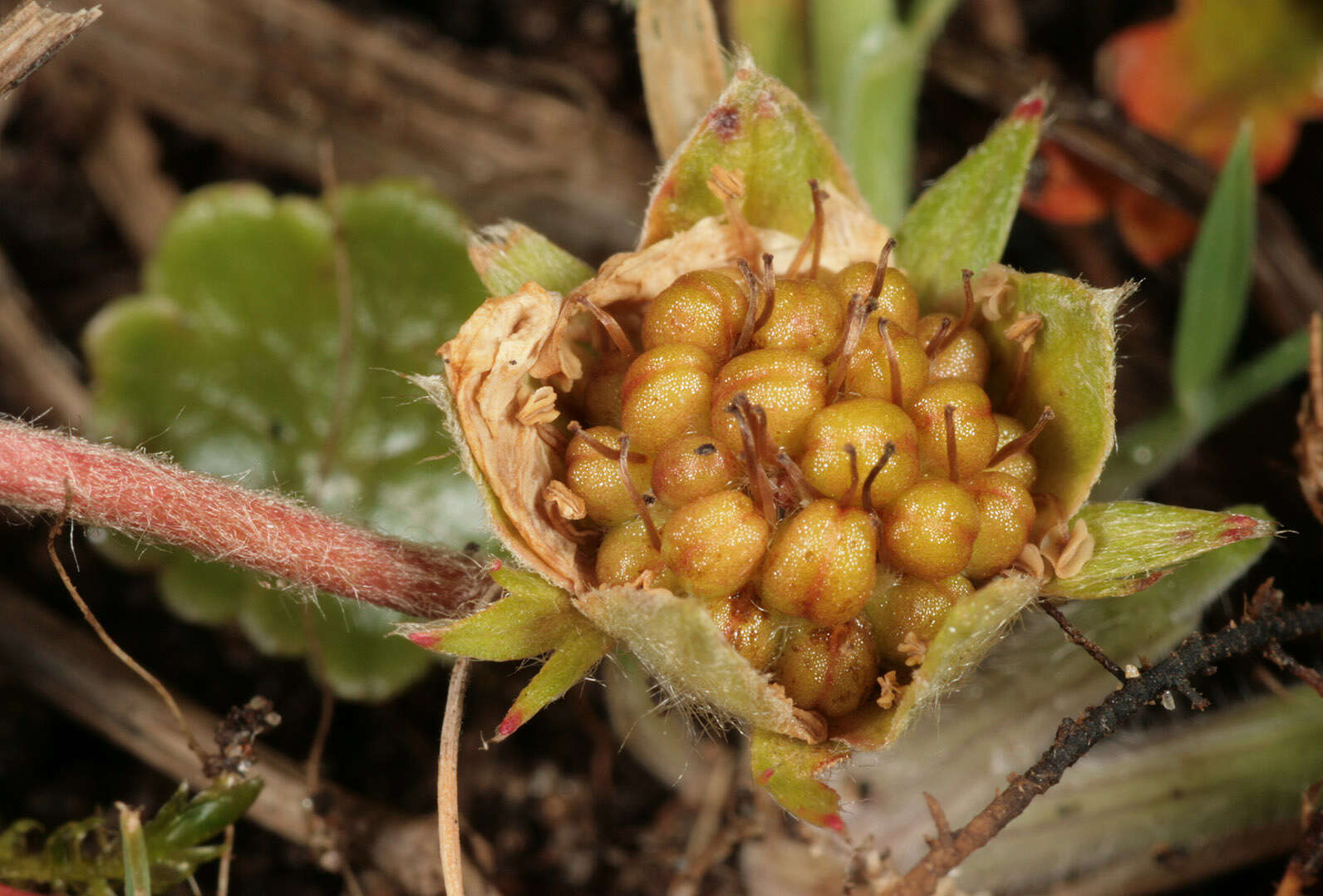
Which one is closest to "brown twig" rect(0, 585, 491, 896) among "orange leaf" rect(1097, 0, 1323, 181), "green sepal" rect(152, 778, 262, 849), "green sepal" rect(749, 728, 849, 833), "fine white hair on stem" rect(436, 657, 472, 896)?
"green sepal" rect(152, 778, 262, 849)

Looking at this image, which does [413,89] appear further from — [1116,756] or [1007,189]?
[1116,756]

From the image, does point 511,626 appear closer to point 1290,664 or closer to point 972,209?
point 972,209

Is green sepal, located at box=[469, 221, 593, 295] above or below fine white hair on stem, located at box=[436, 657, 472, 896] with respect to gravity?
above

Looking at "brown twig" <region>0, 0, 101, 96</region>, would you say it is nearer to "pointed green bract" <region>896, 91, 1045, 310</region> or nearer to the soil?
the soil

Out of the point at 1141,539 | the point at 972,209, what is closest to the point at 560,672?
the point at 1141,539

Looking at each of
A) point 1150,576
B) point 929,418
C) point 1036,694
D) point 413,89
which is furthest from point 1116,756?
point 413,89
